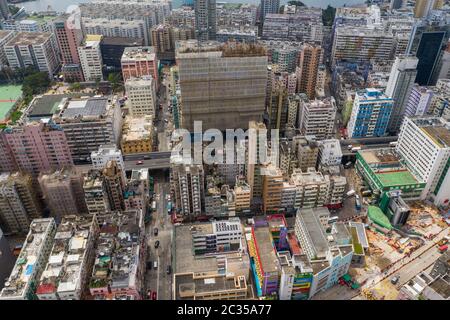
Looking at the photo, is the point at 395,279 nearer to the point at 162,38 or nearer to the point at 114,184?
the point at 114,184

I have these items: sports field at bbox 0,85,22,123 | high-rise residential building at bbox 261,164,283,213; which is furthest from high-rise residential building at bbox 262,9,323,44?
sports field at bbox 0,85,22,123

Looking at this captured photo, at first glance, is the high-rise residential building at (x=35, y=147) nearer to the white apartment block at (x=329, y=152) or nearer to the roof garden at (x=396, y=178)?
the white apartment block at (x=329, y=152)

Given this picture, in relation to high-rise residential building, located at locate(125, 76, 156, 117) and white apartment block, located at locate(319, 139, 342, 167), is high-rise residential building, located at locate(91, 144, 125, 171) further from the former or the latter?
white apartment block, located at locate(319, 139, 342, 167)

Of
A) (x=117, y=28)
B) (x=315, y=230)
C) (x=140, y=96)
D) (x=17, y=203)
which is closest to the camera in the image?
(x=315, y=230)

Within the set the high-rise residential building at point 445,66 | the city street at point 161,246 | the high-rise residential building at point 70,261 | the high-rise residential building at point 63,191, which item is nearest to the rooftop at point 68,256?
the high-rise residential building at point 70,261

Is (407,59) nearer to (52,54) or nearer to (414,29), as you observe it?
(414,29)

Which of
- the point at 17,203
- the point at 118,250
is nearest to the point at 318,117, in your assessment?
the point at 118,250
